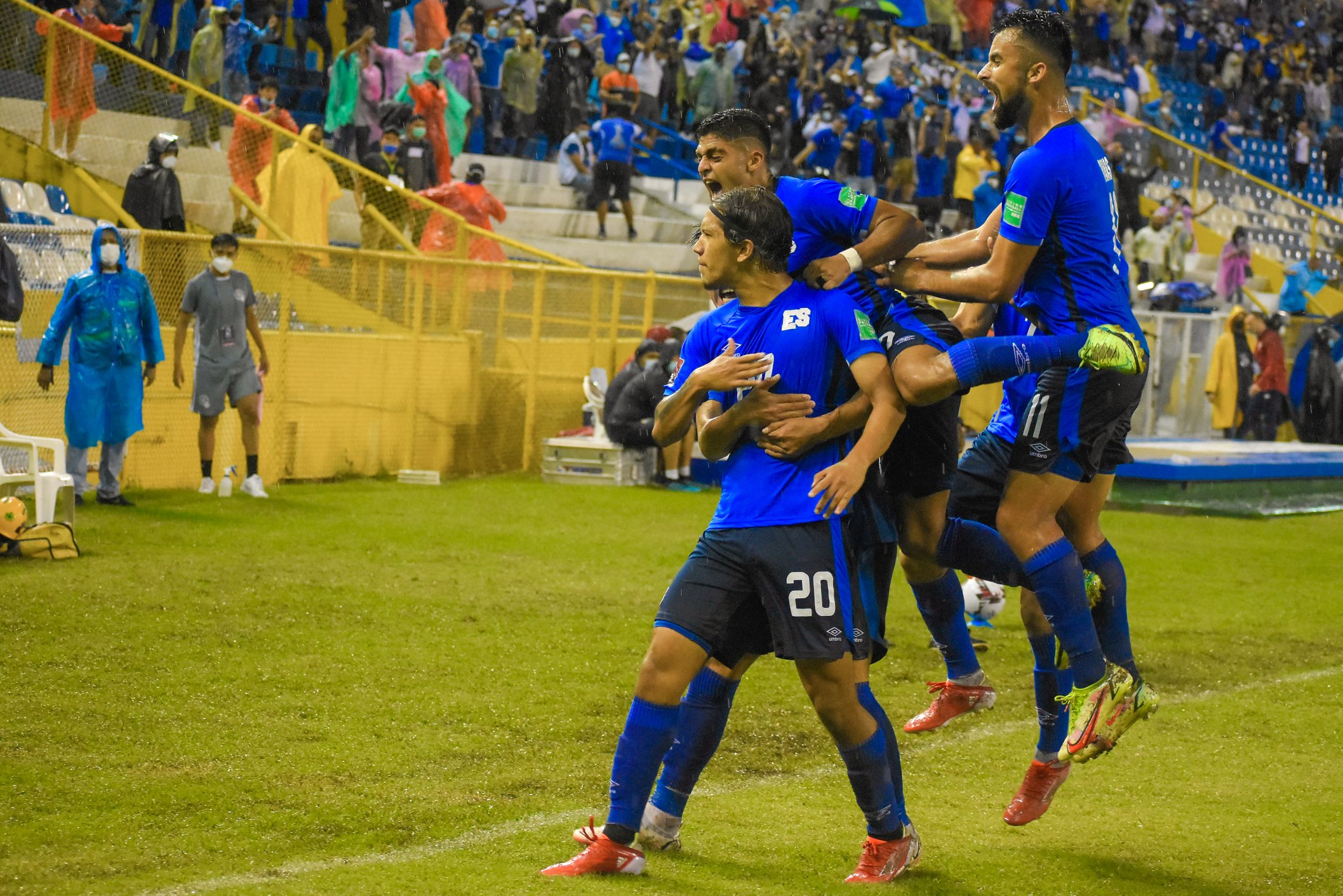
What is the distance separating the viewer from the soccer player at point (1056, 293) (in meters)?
4.77

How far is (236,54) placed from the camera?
Answer: 1753 centimetres

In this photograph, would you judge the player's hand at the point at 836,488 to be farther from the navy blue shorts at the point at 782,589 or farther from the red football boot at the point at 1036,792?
the red football boot at the point at 1036,792

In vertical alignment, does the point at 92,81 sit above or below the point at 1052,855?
above

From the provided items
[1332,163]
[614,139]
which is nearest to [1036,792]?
[614,139]

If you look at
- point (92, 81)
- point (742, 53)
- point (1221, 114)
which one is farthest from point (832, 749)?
point (1221, 114)

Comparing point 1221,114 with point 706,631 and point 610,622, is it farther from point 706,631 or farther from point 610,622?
point 706,631

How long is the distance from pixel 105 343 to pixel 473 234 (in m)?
5.69

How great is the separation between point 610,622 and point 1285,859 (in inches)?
173

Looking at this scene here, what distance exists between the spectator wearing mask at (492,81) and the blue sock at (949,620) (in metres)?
17.1

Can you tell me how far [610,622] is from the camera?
847 centimetres

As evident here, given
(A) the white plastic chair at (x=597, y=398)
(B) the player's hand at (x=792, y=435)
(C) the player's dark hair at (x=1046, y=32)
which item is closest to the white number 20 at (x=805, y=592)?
(B) the player's hand at (x=792, y=435)

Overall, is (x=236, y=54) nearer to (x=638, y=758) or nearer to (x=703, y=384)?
(x=703, y=384)

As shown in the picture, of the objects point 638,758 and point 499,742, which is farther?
point 499,742

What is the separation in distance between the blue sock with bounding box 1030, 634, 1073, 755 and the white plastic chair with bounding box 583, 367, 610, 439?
10.7m
